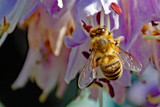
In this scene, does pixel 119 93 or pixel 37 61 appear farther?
pixel 37 61

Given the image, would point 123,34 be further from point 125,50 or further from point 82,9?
point 82,9

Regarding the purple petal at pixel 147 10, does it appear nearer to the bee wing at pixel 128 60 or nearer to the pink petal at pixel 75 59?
the bee wing at pixel 128 60

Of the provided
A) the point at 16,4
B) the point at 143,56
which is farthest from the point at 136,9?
the point at 16,4

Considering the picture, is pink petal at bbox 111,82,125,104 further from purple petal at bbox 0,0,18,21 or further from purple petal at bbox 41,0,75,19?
purple petal at bbox 0,0,18,21

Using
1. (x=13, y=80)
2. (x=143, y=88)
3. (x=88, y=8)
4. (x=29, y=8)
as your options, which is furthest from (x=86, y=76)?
(x=143, y=88)

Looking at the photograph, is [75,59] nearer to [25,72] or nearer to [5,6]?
[5,6]
